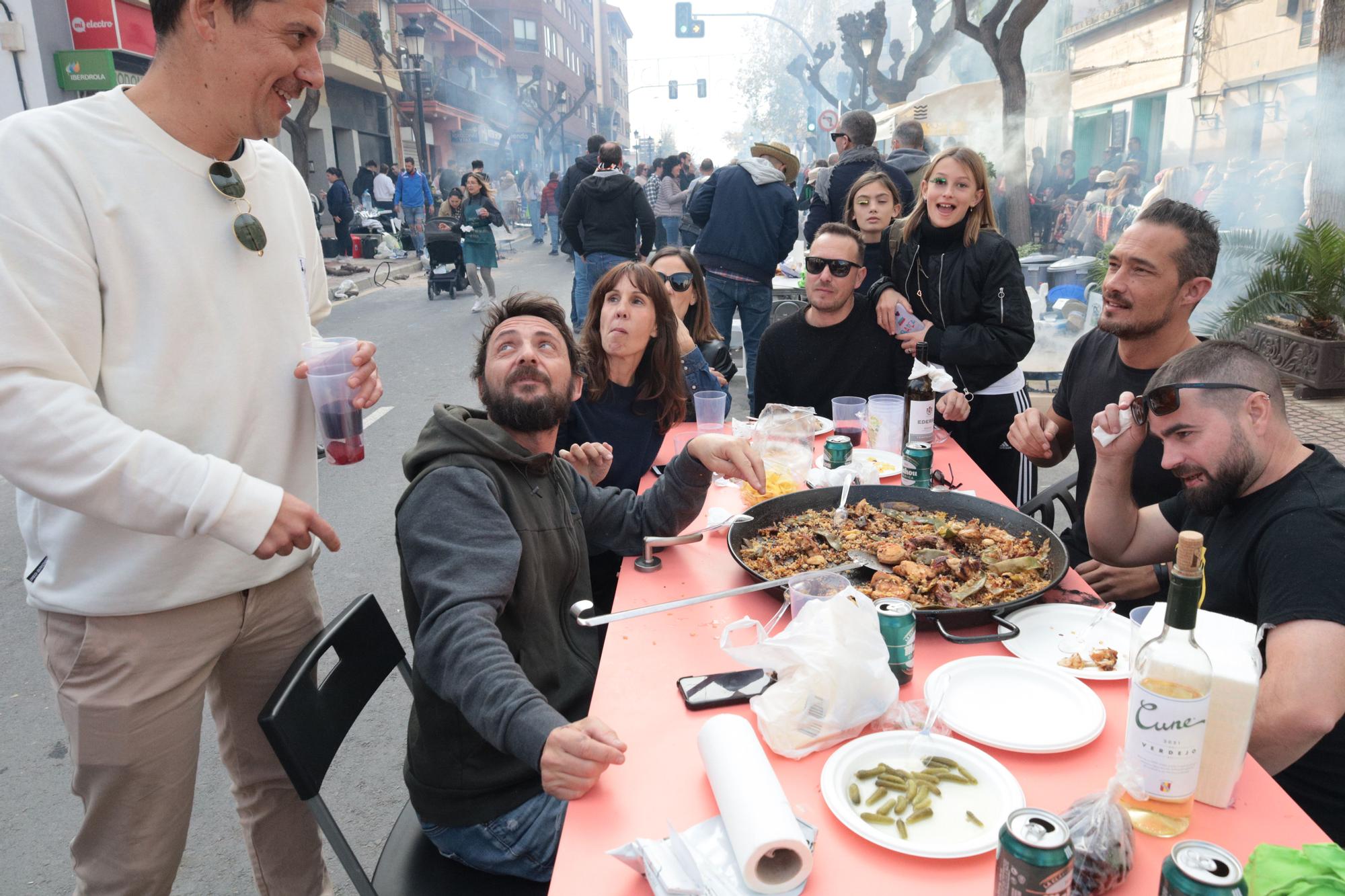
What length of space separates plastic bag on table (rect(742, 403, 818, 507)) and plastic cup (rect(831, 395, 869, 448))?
56 cm

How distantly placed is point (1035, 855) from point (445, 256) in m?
15.1

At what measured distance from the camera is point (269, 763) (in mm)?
2180

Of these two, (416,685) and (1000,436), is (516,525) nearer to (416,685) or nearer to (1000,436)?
(416,685)

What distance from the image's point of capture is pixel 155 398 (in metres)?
1.75

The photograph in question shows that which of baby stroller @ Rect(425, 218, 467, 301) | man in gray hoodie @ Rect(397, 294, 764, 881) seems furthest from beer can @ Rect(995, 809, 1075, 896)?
baby stroller @ Rect(425, 218, 467, 301)

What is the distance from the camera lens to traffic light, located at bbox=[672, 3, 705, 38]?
28969 millimetres

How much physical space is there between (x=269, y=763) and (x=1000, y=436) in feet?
12.0

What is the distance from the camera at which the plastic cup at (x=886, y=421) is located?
369 cm

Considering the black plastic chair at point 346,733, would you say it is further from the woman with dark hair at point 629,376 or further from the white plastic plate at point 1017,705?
the woman with dark hair at point 629,376

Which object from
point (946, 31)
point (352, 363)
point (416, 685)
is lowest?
point (416, 685)

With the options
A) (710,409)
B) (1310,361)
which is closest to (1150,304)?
(710,409)

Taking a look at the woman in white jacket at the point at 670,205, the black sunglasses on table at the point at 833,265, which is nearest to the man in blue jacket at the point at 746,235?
the black sunglasses on table at the point at 833,265

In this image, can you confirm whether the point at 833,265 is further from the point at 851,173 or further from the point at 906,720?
the point at 851,173

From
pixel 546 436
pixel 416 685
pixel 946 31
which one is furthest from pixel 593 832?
pixel 946 31
